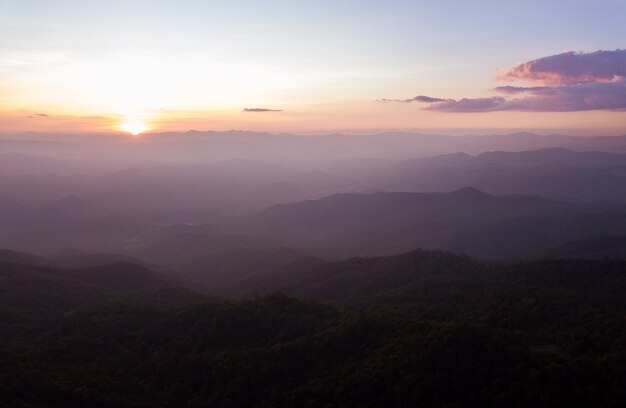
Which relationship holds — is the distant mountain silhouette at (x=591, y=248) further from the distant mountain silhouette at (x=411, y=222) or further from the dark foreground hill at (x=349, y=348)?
the dark foreground hill at (x=349, y=348)

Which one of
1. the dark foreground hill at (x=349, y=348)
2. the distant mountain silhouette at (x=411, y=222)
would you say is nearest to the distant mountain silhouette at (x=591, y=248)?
the distant mountain silhouette at (x=411, y=222)

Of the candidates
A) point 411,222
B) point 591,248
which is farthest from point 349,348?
point 411,222

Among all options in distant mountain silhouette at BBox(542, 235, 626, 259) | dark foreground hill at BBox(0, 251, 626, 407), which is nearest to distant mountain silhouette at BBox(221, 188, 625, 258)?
distant mountain silhouette at BBox(542, 235, 626, 259)

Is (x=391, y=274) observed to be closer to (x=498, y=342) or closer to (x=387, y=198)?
(x=498, y=342)

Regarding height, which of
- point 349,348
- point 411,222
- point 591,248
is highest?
point 349,348

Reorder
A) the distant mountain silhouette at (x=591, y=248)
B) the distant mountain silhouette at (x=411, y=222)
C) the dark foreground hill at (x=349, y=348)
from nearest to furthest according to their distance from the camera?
the dark foreground hill at (x=349, y=348) < the distant mountain silhouette at (x=591, y=248) < the distant mountain silhouette at (x=411, y=222)

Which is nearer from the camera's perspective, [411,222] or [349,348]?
[349,348]

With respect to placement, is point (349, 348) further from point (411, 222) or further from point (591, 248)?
point (411, 222)

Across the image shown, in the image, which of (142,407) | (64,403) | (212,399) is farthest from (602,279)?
(64,403)
